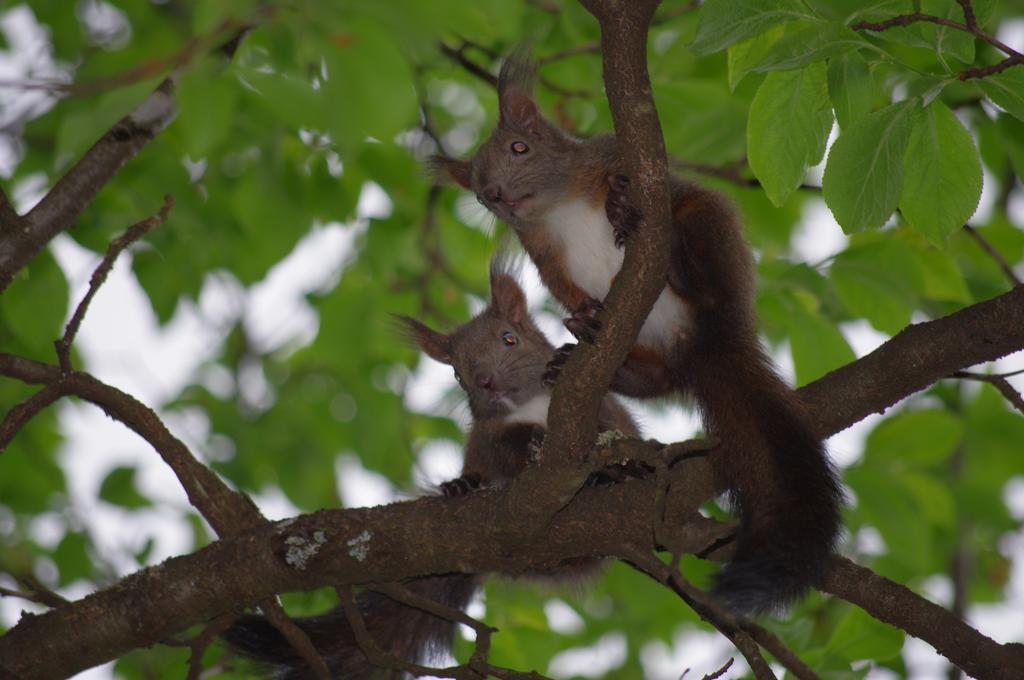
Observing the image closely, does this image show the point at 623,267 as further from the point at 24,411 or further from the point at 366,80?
the point at 24,411

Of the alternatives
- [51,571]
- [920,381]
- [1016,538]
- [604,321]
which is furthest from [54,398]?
[1016,538]

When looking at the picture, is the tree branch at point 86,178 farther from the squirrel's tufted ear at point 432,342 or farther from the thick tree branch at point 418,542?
the squirrel's tufted ear at point 432,342

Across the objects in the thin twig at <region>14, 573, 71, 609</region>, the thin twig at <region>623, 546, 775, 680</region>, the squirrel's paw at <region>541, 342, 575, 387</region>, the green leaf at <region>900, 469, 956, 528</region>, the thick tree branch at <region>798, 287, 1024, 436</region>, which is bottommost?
the thin twig at <region>623, 546, 775, 680</region>

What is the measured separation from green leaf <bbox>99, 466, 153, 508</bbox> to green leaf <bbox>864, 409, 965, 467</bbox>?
4012 millimetres

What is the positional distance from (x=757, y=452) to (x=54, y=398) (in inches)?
81.3

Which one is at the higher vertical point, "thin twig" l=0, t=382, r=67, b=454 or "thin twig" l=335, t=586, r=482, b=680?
"thin twig" l=0, t=382, r=67, b=454

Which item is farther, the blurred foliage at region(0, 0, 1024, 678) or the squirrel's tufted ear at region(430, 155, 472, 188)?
Result: the squirrel's tufted ear at region(430, 155, 472, 188)

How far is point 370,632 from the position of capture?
3.72 meters

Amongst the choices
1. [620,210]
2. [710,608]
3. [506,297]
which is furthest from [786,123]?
[506,297]

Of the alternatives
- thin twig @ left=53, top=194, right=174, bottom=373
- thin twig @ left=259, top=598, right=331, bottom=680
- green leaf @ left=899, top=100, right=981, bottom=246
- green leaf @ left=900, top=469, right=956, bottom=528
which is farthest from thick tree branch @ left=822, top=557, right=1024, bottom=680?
thin twig @ left=53, top=194, right=174, bottom=373

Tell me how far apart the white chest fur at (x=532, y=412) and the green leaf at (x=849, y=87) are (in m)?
A: 1.97

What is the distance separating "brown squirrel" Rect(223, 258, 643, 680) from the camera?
3465mm

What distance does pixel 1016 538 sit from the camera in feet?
24.5

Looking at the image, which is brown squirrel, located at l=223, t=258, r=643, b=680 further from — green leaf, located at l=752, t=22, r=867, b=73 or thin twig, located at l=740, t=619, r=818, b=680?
green leaf, located at l=752, t=22, r=867, b=73
